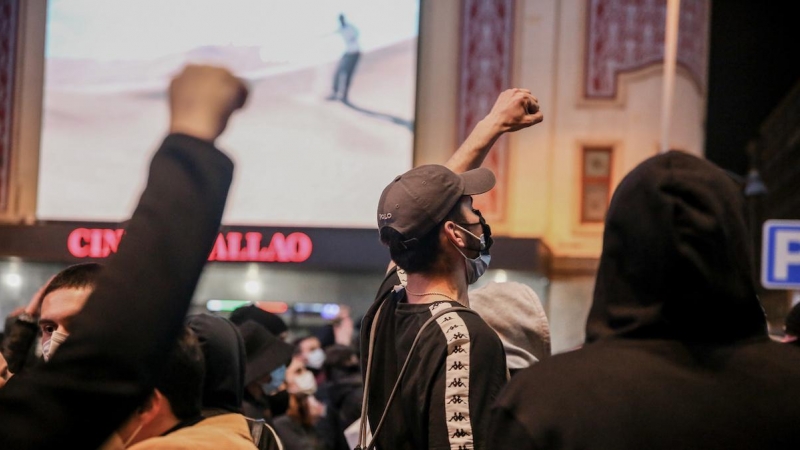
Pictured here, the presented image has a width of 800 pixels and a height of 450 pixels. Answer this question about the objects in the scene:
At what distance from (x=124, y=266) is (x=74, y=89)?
17.6 m

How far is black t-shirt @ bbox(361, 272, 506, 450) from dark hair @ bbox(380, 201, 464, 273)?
12cm

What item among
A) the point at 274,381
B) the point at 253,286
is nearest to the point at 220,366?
the point at 274,381

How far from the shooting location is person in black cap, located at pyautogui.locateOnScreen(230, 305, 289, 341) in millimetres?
5961

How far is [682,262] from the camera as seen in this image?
1.79m

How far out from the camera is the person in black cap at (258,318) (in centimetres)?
596

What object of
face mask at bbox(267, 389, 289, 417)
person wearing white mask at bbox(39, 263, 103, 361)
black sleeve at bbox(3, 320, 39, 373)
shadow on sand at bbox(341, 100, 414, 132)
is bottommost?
face mask at bbox(267, 389, 289, 417)

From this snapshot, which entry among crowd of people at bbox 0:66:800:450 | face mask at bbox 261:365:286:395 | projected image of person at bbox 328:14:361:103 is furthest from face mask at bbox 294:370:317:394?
projected image of person at bbox 328:14:361:103

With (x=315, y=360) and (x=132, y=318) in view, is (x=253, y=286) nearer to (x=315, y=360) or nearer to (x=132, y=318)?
(x=315, y=360)

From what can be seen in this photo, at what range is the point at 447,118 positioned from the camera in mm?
17609

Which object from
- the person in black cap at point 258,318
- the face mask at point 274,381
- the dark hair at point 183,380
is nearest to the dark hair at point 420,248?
the dark hair at point 183,380

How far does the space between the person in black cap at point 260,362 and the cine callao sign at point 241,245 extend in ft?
34.5

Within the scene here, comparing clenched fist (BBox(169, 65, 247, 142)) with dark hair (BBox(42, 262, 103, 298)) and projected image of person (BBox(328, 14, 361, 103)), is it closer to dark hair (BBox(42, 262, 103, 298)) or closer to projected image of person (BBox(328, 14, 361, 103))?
dark hair (BBox(42, 262, 103, 298))

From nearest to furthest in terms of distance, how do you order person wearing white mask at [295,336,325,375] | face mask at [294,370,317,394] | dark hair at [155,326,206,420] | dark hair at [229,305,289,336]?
dark hair at [155,326,206,420] < dark hair at [229,305,289,336] < face mask at [294,370,317,394] < person wearing white mask at [295,336,325,375]

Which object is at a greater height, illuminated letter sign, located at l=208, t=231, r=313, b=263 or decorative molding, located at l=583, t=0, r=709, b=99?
decorative molding, located at l=583, t=0, r=709, b=99
